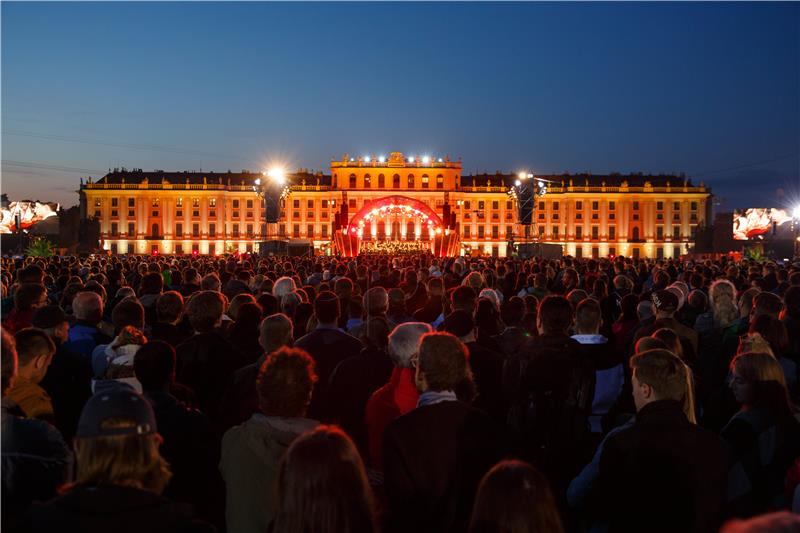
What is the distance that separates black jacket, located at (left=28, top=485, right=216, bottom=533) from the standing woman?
3.20 m

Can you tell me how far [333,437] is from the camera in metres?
2.81

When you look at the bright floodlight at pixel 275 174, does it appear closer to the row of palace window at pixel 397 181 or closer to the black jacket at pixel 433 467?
the black jacket at pixel 433 467

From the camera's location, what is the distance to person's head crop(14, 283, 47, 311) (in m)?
8.16

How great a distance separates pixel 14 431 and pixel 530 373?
10.9 ft

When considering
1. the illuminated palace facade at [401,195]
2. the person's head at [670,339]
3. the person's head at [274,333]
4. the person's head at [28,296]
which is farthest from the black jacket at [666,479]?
the illuminated palace facade at [401,195]

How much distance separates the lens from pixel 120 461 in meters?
2.83

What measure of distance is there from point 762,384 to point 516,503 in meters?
2.60

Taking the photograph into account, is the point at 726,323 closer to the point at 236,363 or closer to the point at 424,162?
the point at 236,363

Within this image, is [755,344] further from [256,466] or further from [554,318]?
[256,466]

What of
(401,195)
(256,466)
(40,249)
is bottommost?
(256,466)

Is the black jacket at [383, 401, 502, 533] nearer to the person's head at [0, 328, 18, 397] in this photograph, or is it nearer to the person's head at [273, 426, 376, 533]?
the person's head at [273, 426, 376, 533]

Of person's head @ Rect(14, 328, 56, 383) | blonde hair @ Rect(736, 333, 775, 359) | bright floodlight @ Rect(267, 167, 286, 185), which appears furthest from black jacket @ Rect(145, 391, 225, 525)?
bright floodlight @ Rect(267, 167, 286, 185)

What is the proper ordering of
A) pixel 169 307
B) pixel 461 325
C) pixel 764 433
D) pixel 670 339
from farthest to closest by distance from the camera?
pixel 169 307 < pixel 461 325 < pixel 670 339 < pixel 764 433

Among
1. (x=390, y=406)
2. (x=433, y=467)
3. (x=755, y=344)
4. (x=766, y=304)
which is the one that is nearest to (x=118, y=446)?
(x=433, y=467)
